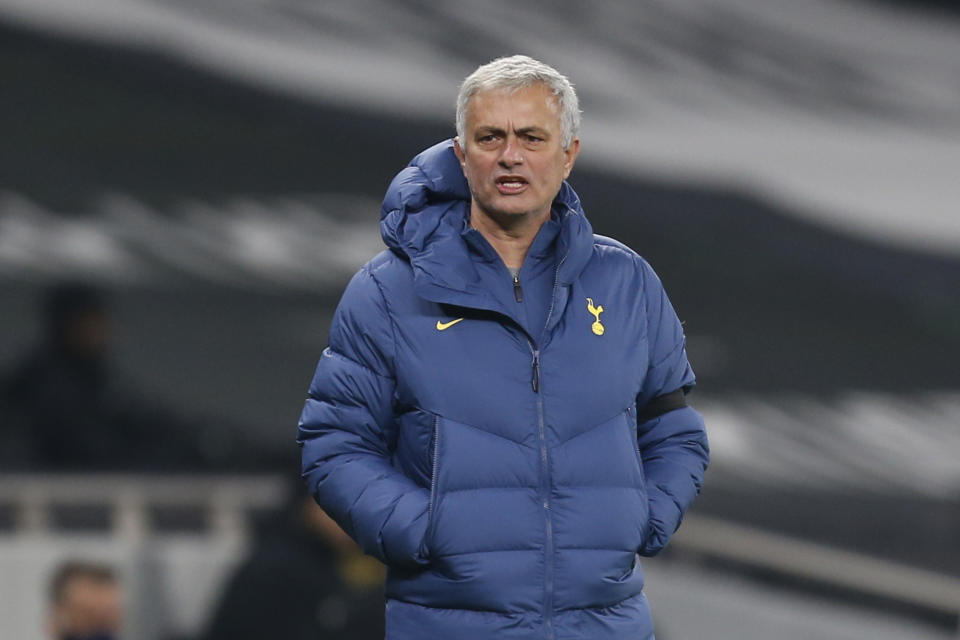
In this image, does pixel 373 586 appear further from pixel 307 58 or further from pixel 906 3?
pixel 906 3

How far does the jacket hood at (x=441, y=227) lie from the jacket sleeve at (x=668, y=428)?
12cm

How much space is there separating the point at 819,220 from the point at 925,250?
0.83m

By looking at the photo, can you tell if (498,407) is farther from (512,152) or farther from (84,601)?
(84,601)

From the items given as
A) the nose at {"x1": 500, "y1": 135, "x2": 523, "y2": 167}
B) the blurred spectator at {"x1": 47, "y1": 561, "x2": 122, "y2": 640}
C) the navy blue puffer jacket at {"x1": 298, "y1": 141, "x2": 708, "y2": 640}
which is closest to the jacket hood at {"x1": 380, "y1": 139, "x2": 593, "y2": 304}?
the navy blue puffer jacket at {"x1": 298, "y1": 141, "x2": 708, "y2": 640}

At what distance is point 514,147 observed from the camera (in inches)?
66.2

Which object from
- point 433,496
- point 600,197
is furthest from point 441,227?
point 600,197

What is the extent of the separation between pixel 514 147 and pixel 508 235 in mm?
128

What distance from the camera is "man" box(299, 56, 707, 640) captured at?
1.67m

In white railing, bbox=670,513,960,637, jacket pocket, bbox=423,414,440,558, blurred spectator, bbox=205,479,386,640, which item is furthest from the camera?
blurred spectator, bbox=205,479,386,640

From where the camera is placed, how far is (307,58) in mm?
10438

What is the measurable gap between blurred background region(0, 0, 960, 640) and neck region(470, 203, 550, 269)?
4.55m

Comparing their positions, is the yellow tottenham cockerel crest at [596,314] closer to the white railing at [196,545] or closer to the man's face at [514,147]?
the man's face at [514,147]

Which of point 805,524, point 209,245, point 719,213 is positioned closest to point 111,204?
point 209,245

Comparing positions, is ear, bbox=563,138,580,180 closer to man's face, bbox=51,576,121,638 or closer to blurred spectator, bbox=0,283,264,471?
man's face, bbox=51,576,121,638
